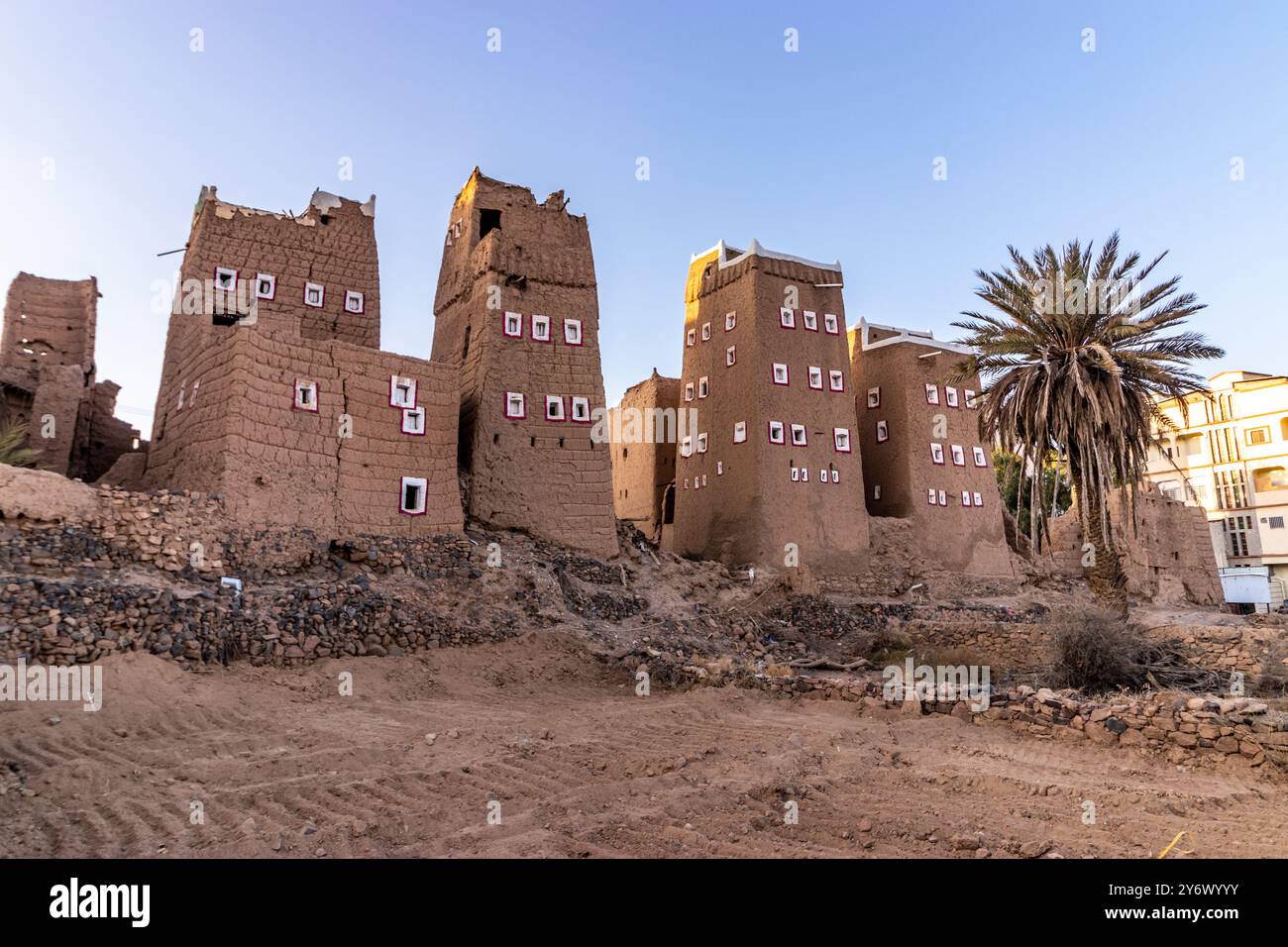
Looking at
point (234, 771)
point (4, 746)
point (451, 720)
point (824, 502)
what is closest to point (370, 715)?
point (451, 720)

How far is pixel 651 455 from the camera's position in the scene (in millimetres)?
36406

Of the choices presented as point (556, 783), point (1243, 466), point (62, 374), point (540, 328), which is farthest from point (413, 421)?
point (1243, 466)

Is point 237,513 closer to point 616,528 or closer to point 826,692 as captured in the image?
point 616,528

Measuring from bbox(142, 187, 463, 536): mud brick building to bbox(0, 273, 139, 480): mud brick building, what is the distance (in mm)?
2245

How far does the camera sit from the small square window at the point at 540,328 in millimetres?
24047

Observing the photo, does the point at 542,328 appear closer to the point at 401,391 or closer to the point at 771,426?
the point at 401,391

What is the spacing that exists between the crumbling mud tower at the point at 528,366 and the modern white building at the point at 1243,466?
1695 inches

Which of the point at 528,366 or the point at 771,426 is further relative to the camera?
the point at 771,426

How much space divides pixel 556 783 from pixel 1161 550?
3533cm

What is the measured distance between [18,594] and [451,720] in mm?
7092

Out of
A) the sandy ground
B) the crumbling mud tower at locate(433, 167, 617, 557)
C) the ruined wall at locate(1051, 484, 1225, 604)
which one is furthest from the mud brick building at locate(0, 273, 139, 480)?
the ruined wall at locate(1051, 484, 1225, 604)

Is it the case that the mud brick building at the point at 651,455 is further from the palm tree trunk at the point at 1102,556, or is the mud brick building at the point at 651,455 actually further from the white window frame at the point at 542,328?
the palm tree trunk at the point at 1102,556

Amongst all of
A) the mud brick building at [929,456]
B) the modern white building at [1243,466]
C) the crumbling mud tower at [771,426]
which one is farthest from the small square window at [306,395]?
the modern white building at [1243,466]

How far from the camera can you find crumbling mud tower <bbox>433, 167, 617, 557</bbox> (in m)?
22.5
